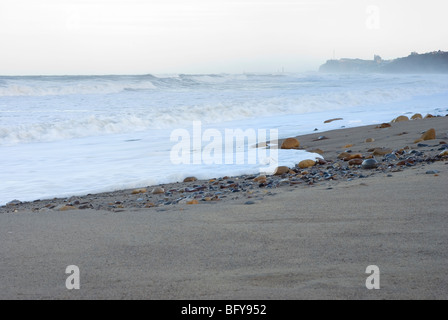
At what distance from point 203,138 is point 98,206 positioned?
17.9 ft

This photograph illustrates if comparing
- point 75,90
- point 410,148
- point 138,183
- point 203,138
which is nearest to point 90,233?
point 138,183

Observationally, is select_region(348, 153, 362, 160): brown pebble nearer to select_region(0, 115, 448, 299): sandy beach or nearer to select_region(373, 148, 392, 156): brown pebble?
select_region(373, 148, 392, 156): brown pebble

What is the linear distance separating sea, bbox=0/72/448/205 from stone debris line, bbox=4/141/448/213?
0.39m

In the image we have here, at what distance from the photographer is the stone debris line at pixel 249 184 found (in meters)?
4.22

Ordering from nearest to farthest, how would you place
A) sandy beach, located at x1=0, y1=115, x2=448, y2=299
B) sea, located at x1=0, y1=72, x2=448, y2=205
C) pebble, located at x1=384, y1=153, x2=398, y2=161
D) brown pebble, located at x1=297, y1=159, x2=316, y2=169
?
sandy beach, located at x1=0, y1=115, x2=448, y2=299
pebble, located at x1=384, y1=153, x2=398, y2=161
brown pebble, located at x1=297, y1=159, x2=316, y2=169
sea, located at x1=0, y1=72, x2=448, y2=205

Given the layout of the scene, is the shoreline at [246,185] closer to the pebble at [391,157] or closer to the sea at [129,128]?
the pebble at [391,157]

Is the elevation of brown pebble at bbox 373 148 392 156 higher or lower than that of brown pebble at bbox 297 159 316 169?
higher

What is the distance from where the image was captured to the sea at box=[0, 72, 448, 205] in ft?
19.8

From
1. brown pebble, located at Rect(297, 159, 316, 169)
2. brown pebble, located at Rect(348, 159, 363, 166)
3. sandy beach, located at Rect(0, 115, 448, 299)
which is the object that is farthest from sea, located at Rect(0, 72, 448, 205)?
sandy beach, located at Rect(0, 115, 448, 299)

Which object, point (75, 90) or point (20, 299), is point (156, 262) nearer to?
point (20, 299)

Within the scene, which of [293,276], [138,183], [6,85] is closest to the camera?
[293,276]

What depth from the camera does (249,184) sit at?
16.0 feet

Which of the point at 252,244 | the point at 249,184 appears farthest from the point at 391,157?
the point at 252,244
